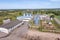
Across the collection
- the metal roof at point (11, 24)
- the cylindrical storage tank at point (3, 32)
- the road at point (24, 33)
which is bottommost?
the road at point (24, 33)

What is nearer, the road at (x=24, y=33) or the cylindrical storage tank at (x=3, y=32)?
the cylindrical storage tank at (x=3, y=32)

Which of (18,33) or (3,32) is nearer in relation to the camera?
(3,32)

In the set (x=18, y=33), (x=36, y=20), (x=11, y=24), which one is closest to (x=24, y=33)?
(x=18, y=33)

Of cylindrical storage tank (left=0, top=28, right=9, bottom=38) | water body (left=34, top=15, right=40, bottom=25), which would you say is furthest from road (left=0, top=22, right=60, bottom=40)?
water body (left=34, top=15, right=40, bottom=25)

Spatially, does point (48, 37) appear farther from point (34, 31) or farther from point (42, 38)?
point (34, 31)

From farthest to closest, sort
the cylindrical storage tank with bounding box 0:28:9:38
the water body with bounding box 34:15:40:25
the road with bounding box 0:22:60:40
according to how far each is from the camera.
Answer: the water body with bounding box 34:15:40:25
the road with bounding box 0:22:60:40
the cylindrical storage tank with bounding box 0:28:9:38

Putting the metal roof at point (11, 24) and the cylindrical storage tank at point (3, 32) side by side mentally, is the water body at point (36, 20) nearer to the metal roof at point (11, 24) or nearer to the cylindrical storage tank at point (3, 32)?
the metal roof at point (11, 24)

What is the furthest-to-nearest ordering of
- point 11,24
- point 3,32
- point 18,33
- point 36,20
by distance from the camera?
1. point 36,20
2. point 11,24
3. point 18,33
4. point 3,32

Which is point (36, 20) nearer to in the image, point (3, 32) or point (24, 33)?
point (24, 33)

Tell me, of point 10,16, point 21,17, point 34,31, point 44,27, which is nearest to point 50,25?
point 44,27

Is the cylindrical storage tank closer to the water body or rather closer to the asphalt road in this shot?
the asphalt road

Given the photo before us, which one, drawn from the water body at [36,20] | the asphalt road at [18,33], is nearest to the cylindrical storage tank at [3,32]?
the asphalt road at [18,33]

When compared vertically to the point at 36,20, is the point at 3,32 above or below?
below
